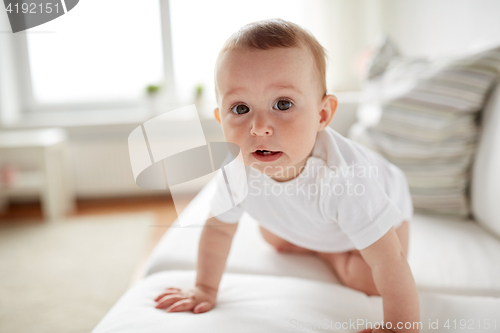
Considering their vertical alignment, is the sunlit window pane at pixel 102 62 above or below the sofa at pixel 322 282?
above

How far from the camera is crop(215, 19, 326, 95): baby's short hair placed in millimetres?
588

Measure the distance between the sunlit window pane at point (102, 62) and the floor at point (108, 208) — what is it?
2.43ft

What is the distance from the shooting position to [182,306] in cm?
68

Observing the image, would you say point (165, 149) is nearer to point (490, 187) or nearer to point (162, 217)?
point (490, 187)

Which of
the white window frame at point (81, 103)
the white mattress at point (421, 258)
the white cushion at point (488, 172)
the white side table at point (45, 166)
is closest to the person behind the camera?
the white mattress at point (421, 258)

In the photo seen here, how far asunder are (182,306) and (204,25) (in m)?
2.07

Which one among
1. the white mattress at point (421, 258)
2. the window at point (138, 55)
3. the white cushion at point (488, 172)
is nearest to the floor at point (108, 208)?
the window at point (138, 55)

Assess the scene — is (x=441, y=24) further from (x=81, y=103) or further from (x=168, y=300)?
(x=81, y=103)

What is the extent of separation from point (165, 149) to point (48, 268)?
3.93 ft

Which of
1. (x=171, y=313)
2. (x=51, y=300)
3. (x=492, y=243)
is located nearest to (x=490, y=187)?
(x=492, y=243)

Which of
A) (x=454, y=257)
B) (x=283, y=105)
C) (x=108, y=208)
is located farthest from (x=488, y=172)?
(x=108, y=208)

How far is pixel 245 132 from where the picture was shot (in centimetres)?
61

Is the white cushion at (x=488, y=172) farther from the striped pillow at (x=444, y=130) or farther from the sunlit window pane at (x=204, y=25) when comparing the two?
the sunlit window pane at (x=204, y=25)

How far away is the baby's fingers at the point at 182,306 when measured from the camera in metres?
0.67
